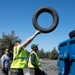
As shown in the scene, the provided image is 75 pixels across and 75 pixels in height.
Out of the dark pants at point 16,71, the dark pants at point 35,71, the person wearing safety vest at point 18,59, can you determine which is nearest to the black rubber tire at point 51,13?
the person wearing safety vest at point 18,59

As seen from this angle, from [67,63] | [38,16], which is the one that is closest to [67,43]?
[67,63]

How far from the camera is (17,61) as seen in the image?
838 centimetres

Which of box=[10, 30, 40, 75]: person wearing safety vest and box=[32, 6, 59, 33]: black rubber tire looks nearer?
box=[10, 30, 40, 75]: person wearing safety vest

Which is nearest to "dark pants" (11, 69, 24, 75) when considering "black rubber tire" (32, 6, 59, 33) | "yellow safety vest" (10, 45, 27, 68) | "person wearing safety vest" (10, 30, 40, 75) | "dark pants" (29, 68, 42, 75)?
"person wearing safety vest" (10, 30, 40, 75)

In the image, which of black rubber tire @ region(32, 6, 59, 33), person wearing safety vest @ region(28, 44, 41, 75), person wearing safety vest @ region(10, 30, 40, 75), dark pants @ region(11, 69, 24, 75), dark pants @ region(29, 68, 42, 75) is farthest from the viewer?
dark pants @ region(29, 68, 42, 75)

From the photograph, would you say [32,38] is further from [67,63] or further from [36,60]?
[36,60]

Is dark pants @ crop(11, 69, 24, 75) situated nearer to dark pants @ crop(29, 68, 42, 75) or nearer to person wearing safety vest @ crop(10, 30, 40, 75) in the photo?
person wearing safety vest @ crop(10, 30, 40, 75)

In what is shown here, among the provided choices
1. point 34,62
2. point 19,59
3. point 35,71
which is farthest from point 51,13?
point 35,71

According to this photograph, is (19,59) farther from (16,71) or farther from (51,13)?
(51,13)

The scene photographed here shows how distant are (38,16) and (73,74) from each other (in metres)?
2.39

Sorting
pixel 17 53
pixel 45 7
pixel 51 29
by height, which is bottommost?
pixel 17 53

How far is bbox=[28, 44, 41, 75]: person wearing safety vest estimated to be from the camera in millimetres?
10445

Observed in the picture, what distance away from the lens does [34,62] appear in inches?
412

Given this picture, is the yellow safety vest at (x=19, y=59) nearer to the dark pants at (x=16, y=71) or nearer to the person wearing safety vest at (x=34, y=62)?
the dark pants at (x=16, y=71)
